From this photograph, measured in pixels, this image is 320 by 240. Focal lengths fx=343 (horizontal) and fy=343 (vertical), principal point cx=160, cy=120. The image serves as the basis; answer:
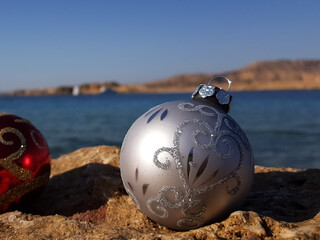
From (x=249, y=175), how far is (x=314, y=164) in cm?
731

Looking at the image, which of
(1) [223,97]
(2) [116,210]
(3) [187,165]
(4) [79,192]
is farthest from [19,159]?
(1) [223,97]

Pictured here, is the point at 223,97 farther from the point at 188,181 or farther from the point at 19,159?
the point at 19,159

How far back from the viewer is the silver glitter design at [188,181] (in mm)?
3217

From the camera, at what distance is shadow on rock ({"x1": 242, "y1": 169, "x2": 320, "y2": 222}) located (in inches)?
156

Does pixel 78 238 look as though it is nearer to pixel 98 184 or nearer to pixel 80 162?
pixel 98 184

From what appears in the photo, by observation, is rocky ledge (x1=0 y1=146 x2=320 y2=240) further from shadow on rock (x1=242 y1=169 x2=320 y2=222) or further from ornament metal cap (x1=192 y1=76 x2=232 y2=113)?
ornament metal cap (x1=192 y1=76 x2=232 y2=113)

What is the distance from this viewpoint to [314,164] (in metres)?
9.86

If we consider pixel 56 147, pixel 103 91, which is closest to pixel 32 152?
pixel 56 147

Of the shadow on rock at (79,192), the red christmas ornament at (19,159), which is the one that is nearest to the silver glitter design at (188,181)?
the shadow on rock at (79,192)

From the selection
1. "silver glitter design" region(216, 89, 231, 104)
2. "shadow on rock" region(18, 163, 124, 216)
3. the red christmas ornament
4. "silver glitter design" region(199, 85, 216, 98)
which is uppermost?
"silver glitter design" region(199, 85, 216, 98)

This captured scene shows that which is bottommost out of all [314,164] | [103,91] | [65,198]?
[103,91]

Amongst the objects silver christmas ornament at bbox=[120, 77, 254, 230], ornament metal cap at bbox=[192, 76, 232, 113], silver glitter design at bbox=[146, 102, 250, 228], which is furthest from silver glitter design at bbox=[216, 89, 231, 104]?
silver glitter design at bbox=[146, 102, 250, 228]

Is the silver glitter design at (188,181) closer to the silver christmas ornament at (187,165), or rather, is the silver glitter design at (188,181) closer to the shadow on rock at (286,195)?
the silver christmas ornament at (187,165)

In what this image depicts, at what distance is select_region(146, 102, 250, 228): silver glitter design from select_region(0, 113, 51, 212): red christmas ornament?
1.73 m
